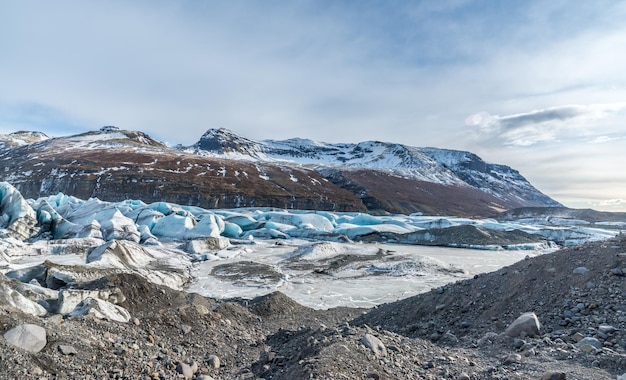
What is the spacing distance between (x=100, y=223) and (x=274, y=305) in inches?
941

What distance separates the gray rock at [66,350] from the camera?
16.8 feet

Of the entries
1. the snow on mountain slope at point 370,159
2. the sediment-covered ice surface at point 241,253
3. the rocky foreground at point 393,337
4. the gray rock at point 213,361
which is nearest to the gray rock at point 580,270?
the rocky foreground at point 393,337

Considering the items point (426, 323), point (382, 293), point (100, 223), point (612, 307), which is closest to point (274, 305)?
point (426, 323)

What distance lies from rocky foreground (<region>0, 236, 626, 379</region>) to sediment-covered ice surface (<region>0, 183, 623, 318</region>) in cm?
168

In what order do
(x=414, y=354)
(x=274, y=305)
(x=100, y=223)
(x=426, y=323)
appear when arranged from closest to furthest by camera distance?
(x=414, y=354)
(x=426, y=323)
(x=274, y=305)
(x=100, y=223)

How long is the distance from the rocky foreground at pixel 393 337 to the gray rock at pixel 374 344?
0.05 ft

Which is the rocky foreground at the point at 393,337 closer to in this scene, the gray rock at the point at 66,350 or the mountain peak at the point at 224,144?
the gray rock at the point at 66,350

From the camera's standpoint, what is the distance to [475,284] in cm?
954

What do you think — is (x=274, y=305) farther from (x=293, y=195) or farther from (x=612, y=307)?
(x=293, y=195)

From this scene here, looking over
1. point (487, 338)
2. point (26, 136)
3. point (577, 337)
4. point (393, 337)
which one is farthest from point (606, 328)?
point (26, 136)

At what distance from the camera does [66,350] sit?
5152 mm

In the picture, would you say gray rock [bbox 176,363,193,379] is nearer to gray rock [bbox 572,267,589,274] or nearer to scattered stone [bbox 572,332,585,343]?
scattered stone [bbox 572,332,585,343]

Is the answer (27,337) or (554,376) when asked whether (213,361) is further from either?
(554,376)

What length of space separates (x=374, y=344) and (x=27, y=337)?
454 cm
